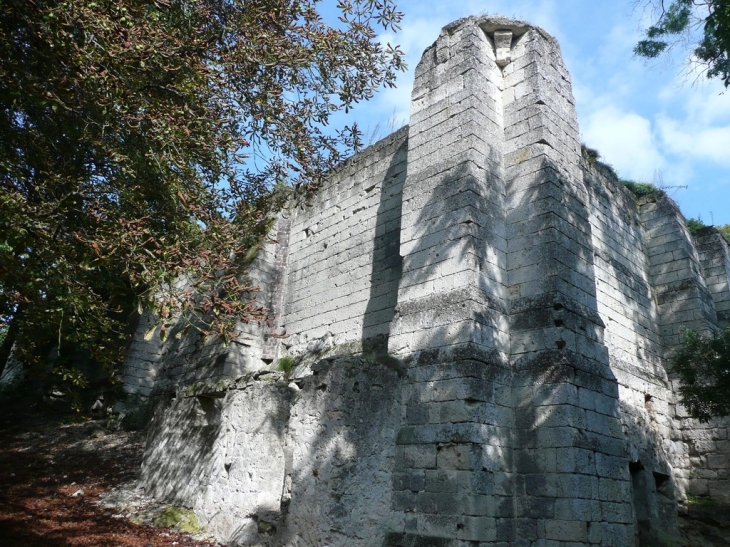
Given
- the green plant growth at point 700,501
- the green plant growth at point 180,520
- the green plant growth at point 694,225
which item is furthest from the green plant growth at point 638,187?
the green plant growth at point 180,520

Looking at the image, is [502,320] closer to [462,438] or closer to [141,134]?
[462,438]

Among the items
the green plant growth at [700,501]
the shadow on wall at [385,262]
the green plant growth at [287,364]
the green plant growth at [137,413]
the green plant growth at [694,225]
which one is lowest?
the green plant growth at [700,501]

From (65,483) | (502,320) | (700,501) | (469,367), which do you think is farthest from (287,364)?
(700,501)

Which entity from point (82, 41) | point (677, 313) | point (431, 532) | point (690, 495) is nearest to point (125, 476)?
point (431, 532)

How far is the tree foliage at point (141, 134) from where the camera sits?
5141 millimetres

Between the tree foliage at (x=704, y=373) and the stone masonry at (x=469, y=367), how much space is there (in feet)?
1.40

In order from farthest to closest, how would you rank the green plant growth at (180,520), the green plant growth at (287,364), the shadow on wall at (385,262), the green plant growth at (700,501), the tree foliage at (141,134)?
1. the green plant growth at (287,364)
2. the shadow on wall at (385,262)
3. the green plant growth at (700,501)
4. the green plant growth at (180,520)
5. the tree foliage at (141,134)

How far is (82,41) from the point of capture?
5.27 m

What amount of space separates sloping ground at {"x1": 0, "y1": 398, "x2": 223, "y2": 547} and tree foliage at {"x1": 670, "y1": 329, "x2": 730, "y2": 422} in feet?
24.4

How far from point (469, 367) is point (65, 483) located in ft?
23.9

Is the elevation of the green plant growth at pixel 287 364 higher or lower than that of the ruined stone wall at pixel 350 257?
lower

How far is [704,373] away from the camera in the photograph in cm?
884

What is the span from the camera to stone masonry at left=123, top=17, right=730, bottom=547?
557cm

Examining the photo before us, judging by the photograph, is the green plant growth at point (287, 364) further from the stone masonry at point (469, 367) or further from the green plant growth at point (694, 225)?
the green plant growth at point (694, 225)
